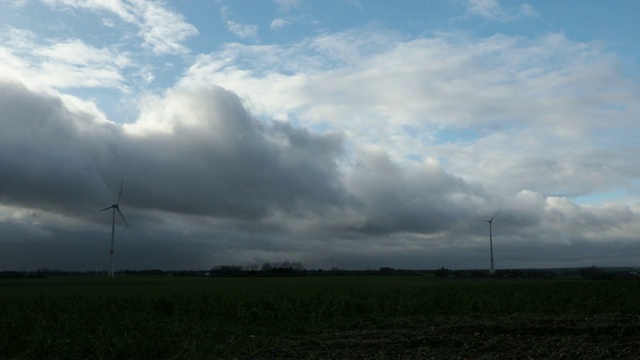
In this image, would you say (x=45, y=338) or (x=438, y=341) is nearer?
(x=438, y=341)

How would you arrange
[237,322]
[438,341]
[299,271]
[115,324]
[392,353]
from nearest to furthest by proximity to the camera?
[392,353]
[438,341]
[115,324]
[237,322]
[299,271]

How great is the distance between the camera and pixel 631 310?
3734 centimetres

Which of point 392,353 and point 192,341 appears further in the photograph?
point 192,341

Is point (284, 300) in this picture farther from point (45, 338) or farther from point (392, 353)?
point (392, 353)

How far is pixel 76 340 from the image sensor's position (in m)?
25.8

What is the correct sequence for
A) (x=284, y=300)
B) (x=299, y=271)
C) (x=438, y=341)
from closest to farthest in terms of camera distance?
(x=438, y=341), (x=284, y=300), (x=299, y=271)

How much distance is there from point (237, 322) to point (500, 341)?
700 inches

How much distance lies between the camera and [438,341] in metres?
22.4

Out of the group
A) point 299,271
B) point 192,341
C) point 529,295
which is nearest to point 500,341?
point 192,341

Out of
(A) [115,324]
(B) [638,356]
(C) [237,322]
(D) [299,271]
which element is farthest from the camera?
(D) [299,271]

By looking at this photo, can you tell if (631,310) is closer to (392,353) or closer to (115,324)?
(392,353)

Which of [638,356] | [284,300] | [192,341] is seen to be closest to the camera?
[638,356]

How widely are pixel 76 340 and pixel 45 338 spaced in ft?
5.22

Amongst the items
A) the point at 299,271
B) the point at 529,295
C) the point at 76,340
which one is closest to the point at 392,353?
the point at 76,340
